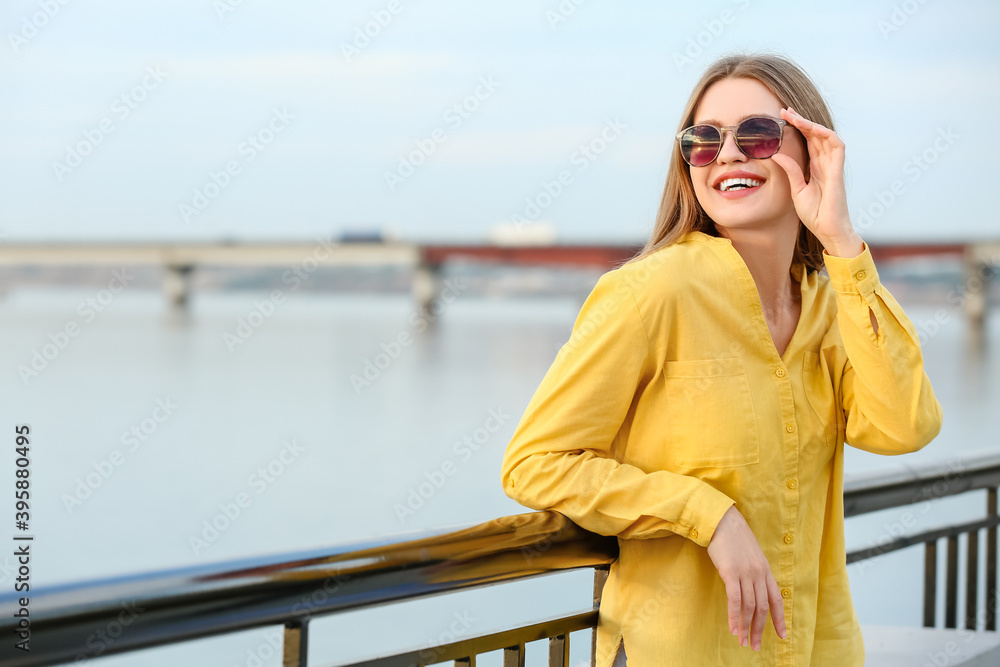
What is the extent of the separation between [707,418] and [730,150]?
14.9 inches

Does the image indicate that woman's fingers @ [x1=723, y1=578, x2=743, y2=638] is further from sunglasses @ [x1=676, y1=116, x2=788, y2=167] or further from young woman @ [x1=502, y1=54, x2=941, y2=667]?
sunglasses @ [x1=676, y1=116, x2=788, y2=167]

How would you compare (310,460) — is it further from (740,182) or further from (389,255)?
(389,255)

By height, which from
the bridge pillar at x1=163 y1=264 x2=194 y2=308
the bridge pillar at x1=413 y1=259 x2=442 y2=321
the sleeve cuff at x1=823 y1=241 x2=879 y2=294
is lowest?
the sleeve cuff at x1=823 y1=241 x2=879 y2=294

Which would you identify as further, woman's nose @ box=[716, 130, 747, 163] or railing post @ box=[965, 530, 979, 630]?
railing post @ box=[965, 530, 979, 630]

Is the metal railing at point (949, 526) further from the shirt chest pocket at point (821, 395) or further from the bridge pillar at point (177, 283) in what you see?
the bridge pillar at point (177, 283)

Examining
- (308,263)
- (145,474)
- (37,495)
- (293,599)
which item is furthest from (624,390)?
(308,263)

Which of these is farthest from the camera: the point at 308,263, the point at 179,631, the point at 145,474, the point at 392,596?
the point at 308,263

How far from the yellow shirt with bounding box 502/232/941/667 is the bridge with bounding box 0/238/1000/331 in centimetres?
2364

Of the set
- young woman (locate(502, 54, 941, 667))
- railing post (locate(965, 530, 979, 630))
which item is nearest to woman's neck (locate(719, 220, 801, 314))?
young woman (locate(502, 54, 941, 667))

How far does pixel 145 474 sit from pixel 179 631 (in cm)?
1154

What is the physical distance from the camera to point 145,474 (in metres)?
11.4

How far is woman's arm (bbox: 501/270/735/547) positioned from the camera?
1.06 meters

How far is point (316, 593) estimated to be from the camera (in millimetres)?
907

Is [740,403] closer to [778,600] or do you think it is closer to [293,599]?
[778,600]
